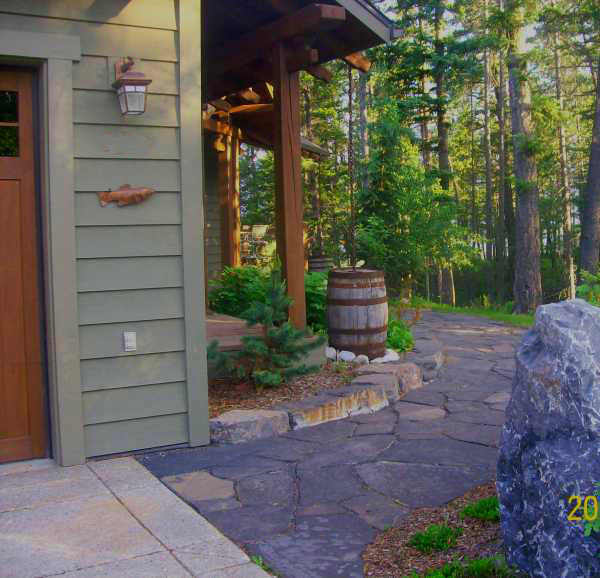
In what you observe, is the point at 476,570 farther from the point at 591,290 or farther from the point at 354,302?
the point at 354,302

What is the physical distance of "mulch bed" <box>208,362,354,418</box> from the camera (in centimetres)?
488

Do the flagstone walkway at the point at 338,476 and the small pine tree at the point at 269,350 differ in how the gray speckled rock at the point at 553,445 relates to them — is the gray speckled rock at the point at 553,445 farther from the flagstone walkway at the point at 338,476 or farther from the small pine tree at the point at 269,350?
the small pine tree at the point at 269,350

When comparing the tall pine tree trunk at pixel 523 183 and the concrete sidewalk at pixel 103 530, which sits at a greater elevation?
the tall pine tree trunk at pixel 523 183

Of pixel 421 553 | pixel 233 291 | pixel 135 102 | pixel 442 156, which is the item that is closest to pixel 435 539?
pixel 421 553

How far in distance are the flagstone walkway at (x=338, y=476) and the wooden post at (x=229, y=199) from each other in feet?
17.1

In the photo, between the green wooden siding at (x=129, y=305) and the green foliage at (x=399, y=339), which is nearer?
the green wooden siding at (x=129, y=305)

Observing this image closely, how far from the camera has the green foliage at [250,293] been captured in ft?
22.1

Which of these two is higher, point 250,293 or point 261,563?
point 250,293

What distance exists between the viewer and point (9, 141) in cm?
393

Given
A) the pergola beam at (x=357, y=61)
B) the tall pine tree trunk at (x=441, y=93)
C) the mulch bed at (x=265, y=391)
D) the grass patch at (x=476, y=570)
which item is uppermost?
the tall pine tree trunk at (x=441, y=93)

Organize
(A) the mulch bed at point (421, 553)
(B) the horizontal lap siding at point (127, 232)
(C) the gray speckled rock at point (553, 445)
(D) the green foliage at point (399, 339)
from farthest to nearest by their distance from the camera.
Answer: (D) the green foliage at point (399, 339)
(B) the horizontal lap siding at point (127, 232)
(A) the mulch bed at point (421, 553)
(C) the gray speckled rock at point (553, 445)

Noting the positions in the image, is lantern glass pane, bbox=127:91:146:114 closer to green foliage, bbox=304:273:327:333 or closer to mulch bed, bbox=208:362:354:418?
mulch bed, bbox=208:362:354:418

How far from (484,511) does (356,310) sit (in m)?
3.14

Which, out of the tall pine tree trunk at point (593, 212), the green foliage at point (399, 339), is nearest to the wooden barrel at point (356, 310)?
the green foliage at point (399, 339)
